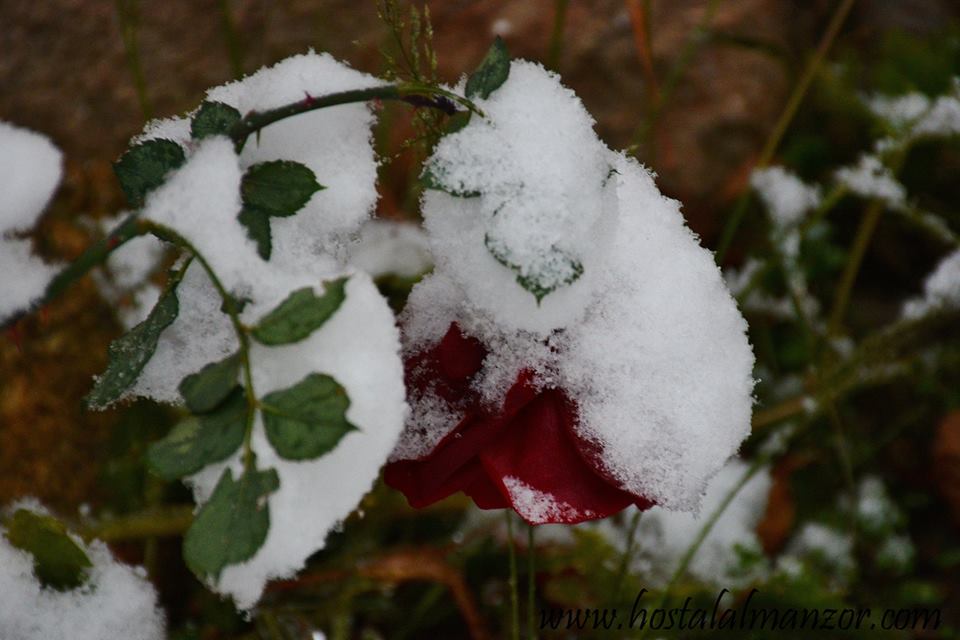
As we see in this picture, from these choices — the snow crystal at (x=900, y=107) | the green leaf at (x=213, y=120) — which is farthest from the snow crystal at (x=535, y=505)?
the snow crystal at (x=900, y=107)

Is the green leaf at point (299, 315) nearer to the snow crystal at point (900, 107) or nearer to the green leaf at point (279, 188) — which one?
the green leaf at point (279, 188)

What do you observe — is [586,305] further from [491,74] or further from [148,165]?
[148,165]

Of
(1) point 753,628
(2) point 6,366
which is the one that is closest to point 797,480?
(1) point 753,628

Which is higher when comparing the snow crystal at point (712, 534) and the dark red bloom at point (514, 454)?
the snow crystal at point (712, 534)

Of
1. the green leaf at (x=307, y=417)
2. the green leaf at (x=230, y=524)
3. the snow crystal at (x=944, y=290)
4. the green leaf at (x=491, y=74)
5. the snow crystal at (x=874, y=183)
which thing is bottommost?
the green leaf at (x=230, y=524)

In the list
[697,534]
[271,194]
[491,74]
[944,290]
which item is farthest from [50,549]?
[944,290]

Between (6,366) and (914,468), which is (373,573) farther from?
(914,468)

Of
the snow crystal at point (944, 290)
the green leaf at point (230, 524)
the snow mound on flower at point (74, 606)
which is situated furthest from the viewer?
the snow crystal at point (944, 290)
